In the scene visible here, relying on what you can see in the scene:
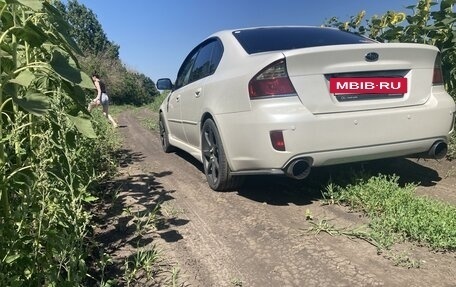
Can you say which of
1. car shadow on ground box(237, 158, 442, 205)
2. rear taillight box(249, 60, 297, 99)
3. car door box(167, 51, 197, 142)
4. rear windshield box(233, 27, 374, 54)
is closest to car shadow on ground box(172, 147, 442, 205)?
car shadow on ground box(237, 158, 442, 205)

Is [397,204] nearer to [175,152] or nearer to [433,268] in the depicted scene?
[433,268]

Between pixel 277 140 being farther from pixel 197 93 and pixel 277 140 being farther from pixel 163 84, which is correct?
pixel 163 84

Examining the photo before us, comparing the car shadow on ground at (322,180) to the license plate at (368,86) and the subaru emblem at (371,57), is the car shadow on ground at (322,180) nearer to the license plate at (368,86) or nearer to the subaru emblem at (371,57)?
the license plate at (368,86)

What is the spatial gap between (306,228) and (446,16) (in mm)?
4321

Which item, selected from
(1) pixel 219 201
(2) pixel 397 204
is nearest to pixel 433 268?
(2) pixel 397 204

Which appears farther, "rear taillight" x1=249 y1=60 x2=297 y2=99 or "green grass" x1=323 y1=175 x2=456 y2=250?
"rear taillight" x1=249 y1=60 x2=297 y2=99

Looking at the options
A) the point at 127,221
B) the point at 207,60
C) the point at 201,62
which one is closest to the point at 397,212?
the point at 127,221

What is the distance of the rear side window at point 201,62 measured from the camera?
4534 mm

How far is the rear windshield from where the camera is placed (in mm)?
3896

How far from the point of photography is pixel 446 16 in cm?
596

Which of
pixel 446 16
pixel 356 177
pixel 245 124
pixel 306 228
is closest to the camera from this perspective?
pixel 306 228

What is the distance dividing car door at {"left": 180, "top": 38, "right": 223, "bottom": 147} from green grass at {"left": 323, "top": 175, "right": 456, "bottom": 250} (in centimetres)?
162

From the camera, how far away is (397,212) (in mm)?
3166

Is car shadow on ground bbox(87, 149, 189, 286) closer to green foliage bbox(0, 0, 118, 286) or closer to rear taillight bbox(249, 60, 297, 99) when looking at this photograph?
green foliage bbox(0, 0, 118, 286)
